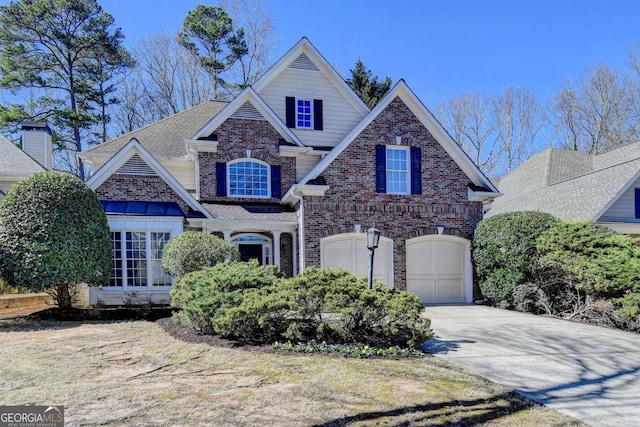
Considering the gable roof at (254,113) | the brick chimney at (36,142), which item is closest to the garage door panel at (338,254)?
the gable roof at (254,113)

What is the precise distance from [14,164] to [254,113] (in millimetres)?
9501

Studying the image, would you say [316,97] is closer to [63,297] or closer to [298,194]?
[298,194]

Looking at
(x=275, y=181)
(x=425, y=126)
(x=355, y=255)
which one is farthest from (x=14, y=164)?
(x=425, y=126)

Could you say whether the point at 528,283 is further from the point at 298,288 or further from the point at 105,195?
the point at 105,195

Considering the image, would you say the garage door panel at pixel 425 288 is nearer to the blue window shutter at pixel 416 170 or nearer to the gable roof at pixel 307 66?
the blue window shutter at pixel 416 170

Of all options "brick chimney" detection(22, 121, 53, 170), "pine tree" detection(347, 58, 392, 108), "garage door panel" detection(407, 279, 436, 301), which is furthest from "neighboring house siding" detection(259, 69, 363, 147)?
"brick chimney" detection(22, 121, 53, 170)

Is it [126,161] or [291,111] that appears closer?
[126,161]

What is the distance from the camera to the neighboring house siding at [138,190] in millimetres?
12516

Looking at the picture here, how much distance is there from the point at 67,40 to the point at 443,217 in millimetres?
25052

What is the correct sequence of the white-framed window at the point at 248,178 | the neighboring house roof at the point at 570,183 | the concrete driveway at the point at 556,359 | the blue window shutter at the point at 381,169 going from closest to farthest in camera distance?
the concrete driveway at the point at 556,359 < the blue window shutter at the point at 381,169 < the white-framed window at the point at 248,178 < the neighboring house roof at the point at 570,183

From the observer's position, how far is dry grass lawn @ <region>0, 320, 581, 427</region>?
3.97 metres

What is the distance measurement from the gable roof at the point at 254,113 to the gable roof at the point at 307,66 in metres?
1.06

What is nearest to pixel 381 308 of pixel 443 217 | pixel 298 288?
pixel 298 288

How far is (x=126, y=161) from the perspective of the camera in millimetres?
12531
